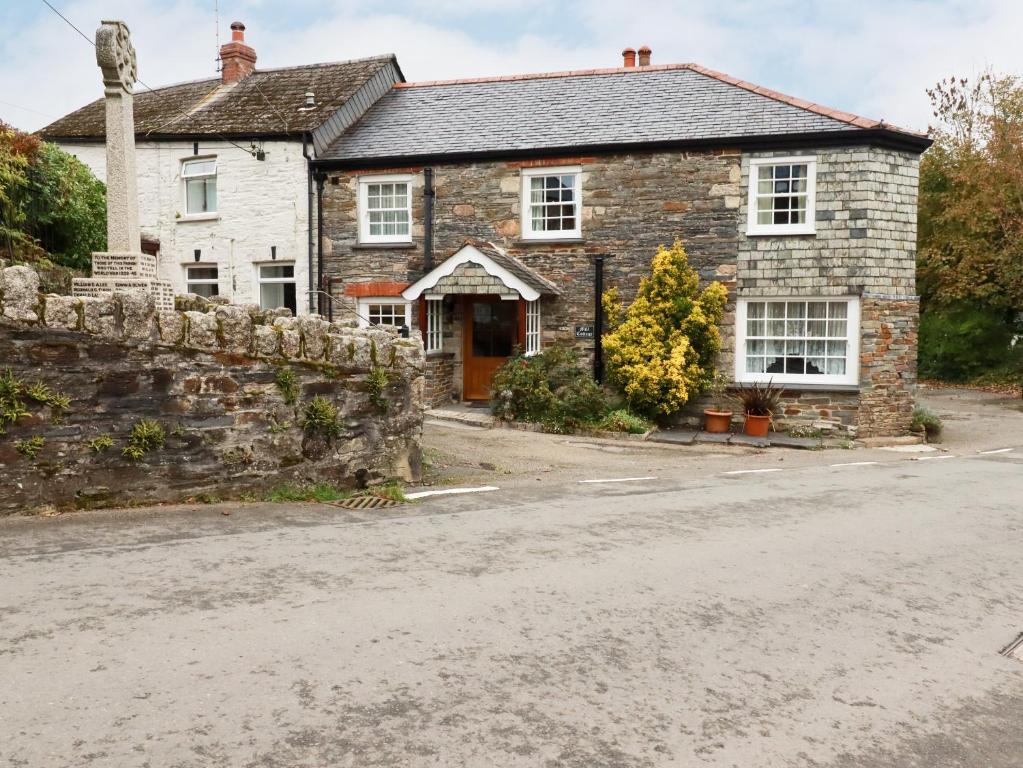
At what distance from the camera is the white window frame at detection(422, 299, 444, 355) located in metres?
18.2

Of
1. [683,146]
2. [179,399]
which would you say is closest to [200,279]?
[683,146]

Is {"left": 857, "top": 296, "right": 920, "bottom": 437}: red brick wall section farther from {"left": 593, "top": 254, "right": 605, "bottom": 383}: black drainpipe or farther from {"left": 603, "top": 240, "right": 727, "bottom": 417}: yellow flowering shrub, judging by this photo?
{"left": 593, "top": 254, "right": 605, "bottom": 383}: black drainpipe

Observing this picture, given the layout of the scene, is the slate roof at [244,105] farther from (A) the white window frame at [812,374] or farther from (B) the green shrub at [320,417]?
(B) the green shrub at [320,417]

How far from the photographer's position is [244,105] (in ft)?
68.3

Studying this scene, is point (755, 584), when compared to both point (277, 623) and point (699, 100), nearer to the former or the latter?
point (277, 623)

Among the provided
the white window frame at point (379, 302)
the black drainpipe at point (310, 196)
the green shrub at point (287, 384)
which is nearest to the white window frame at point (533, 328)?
the white window frame at point (379, 302)

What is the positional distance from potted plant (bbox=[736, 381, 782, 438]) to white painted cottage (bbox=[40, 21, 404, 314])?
9.53 metres

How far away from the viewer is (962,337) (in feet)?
97.8

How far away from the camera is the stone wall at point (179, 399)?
22.4ft

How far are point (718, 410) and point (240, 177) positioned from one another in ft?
39.6

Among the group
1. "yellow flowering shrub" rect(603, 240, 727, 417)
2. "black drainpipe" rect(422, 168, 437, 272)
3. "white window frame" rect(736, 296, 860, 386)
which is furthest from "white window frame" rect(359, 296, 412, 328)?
"white window frame" rect(736, 296, 860, 386)

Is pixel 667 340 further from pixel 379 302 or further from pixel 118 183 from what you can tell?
pixel 118 183

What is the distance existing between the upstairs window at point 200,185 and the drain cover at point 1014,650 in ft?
62.2

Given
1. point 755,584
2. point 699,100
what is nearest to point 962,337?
point 699,100
